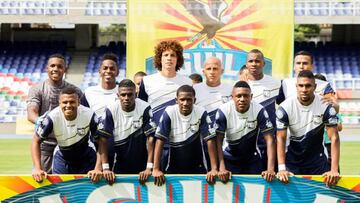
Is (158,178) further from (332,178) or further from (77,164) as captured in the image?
(332,178)

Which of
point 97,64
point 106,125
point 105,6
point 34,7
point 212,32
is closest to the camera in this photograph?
point 106,125

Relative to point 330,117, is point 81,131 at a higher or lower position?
lower

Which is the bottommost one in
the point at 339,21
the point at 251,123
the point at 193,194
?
the point at 193,194

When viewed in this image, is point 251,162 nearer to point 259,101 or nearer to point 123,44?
point 259,101

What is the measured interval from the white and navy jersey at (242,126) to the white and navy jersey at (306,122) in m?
0.16

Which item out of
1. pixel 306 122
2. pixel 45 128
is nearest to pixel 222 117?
pixel 306 122

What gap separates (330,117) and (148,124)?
64.6 inches

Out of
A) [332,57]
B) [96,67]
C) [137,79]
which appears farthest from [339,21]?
[137,79]

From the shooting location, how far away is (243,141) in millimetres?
6945

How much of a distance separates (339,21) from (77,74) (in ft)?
32.0

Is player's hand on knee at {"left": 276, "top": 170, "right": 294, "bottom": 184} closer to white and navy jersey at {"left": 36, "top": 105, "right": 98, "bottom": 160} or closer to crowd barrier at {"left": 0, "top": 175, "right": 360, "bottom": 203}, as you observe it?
crowd barrier at {"left": 0, "top": 175, "right": 360, "bottom": 203}

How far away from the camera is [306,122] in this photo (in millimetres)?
6840

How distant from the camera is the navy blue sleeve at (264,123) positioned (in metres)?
6.79

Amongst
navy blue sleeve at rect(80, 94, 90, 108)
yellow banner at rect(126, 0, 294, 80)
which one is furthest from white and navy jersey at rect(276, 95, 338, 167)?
yellow banner at rect(126, 0, 294, 80)
